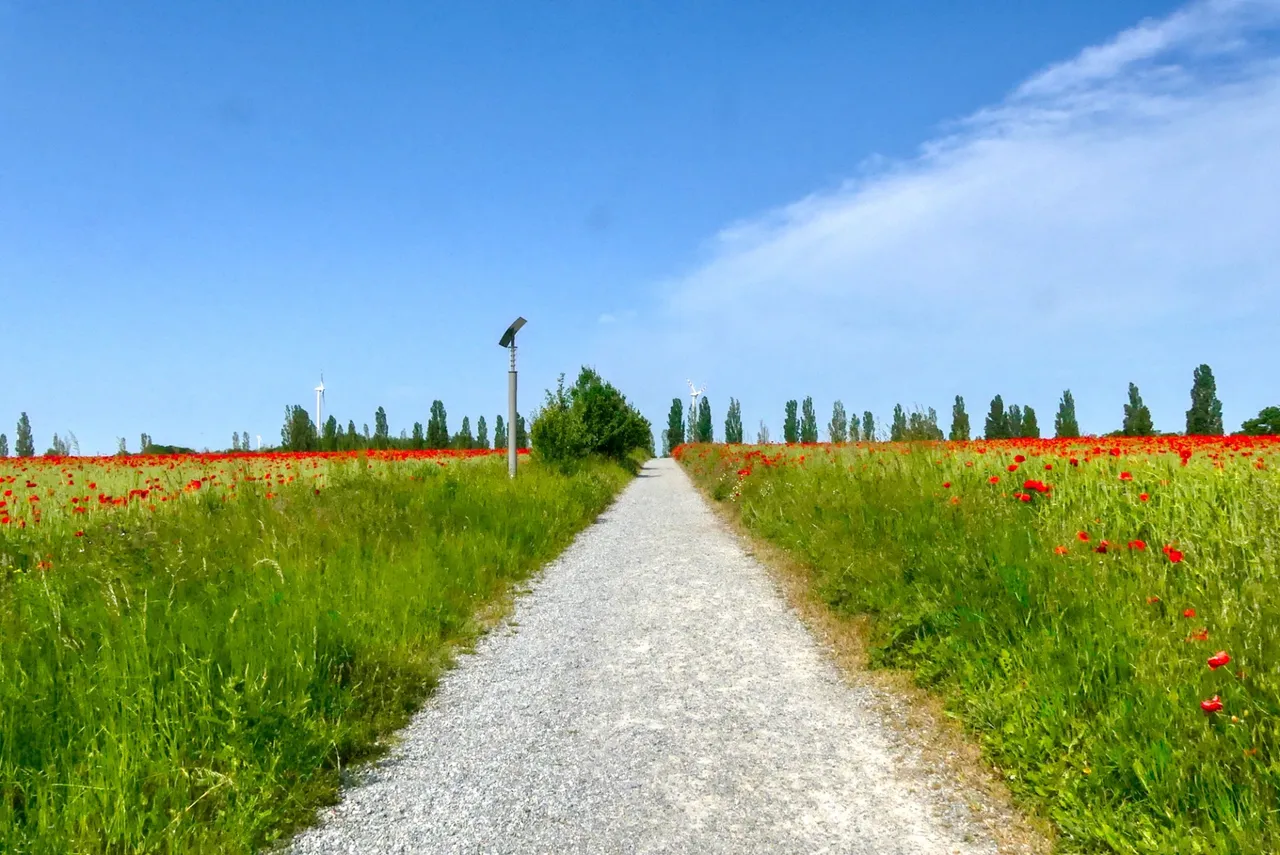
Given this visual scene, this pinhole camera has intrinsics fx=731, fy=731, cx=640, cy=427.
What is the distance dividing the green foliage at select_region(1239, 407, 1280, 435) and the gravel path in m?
20.1

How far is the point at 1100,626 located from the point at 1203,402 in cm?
5169

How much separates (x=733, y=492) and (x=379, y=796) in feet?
41.0

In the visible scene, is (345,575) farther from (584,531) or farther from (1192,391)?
(1192,391)

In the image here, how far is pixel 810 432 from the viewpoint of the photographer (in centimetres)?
8012

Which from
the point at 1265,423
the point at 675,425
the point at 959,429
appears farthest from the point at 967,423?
the point at 675,425

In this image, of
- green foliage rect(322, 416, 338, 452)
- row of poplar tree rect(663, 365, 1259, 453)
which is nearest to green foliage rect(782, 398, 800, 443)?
row of poplar tree rect(663, 365, 1259, 453)

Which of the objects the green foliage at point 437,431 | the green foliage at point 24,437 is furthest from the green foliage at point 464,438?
the green foliage at point 24,437

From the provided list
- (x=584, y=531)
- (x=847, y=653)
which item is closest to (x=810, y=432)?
(x=584, y=531)

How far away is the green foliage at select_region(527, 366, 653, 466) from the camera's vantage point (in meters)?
19.5

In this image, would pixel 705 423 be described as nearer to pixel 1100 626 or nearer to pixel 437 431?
pixel 437 431

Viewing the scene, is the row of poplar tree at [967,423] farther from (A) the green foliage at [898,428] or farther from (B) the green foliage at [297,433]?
(B) the green foliage at [297,433]

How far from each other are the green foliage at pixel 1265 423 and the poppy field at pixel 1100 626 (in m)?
16.0

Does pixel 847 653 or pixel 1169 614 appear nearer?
pixel 1169 614

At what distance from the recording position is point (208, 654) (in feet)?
13.7
